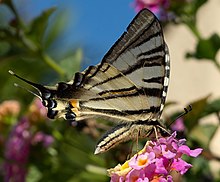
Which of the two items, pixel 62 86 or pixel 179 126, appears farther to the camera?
pixel 179 126

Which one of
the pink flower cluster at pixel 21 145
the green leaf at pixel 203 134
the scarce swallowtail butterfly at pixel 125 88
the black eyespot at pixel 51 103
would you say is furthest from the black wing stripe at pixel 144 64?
the pink flower cluster at pixel 21 145

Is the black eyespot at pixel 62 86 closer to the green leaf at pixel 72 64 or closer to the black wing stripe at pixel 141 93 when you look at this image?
the black wing stripe at pixel 141 93

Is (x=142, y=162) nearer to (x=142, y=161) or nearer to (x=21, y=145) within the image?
(x=142, y=161)

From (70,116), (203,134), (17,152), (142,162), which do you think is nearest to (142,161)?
(142,162)

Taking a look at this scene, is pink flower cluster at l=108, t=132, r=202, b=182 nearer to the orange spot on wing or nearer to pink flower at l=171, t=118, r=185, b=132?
the orange spot on wing

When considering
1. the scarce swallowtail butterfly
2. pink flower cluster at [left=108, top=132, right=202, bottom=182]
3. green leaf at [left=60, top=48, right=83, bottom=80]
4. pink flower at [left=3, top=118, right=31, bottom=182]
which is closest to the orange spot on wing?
the scarce swallowtail butterfly

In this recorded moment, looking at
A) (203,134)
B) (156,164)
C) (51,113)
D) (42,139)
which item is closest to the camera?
(156,164)

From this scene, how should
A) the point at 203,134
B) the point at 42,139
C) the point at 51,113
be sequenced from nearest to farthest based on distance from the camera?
1. the point at 51,113
2. the point at 203,134
3. the point at 42,139
